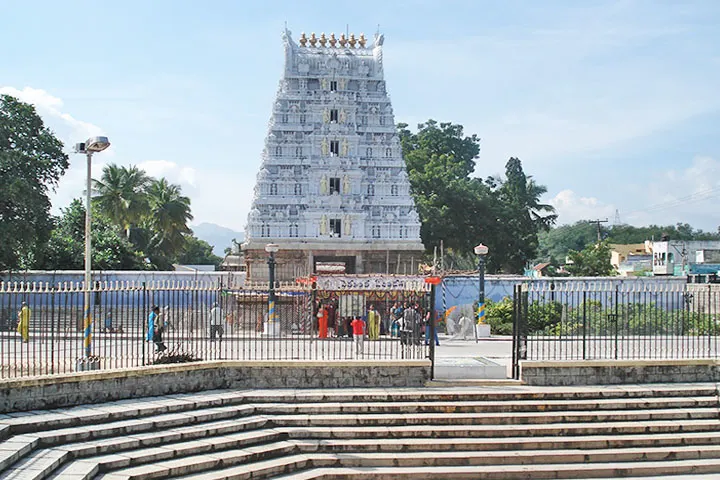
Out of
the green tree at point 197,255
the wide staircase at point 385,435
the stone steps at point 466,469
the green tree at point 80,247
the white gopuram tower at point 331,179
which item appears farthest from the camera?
the green tree at point 197,255

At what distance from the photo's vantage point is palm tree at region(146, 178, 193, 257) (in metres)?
52.7

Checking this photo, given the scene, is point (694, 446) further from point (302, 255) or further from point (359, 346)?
point (302, 255)

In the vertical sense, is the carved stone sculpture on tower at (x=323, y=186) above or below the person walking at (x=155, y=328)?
above

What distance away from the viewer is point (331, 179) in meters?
41.5

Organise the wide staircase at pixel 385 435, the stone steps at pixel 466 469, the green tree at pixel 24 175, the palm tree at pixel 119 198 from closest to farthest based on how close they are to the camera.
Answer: the wide staircase at pixel 385 435 < the stone steps at pixel 466 469 < the green tree at pixel 24 175 < the palm tree at pixel 119 198

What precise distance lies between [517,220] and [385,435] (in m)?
44.1

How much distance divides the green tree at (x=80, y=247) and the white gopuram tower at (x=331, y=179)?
6.81 m

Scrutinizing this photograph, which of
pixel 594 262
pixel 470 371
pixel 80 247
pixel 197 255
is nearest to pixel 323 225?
pixel 80 247

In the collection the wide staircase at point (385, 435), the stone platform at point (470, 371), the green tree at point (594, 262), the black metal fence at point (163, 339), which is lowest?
the wide staircase at point (385, 435)

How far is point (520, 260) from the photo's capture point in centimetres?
5466

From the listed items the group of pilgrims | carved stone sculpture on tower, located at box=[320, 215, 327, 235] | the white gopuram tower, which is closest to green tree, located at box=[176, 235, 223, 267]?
the white gopuram tower

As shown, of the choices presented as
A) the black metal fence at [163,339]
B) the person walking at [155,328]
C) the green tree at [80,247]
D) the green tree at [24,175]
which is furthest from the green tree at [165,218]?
the person walking at [155,328]

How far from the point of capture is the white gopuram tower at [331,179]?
40.5m

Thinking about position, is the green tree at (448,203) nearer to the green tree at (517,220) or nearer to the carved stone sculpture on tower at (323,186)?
the green tree at (517,220)
